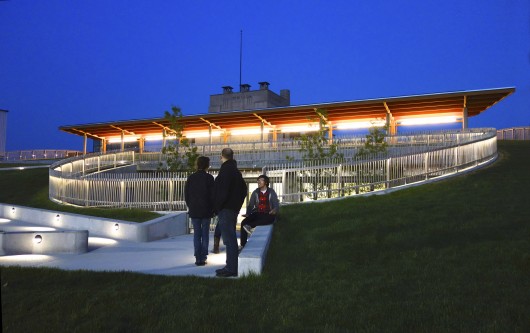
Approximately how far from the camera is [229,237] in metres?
5.69

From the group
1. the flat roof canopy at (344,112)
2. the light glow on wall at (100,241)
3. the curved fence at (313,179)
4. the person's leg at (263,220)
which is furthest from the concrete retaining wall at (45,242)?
the flat roof canopy at (344,112)

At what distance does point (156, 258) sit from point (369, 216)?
4.14m

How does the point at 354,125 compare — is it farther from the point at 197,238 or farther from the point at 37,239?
the point at 197,238

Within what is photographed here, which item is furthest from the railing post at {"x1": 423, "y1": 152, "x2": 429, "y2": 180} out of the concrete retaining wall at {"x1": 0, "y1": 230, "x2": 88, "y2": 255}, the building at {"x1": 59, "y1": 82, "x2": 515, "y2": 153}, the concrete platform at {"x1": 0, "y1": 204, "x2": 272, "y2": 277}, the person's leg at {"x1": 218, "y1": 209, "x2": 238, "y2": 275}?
the concrete retaining wall at {"x1": 0, "y1": 230, "x2": 88, "y2": 255}

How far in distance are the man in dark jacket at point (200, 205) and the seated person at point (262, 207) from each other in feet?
5.02

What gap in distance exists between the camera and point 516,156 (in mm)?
18250

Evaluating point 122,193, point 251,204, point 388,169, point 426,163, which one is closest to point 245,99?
point 122,193

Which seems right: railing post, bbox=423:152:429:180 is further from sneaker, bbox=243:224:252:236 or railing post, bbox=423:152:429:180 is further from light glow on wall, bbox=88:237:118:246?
light glow on wall, bbox=88:237:118:246

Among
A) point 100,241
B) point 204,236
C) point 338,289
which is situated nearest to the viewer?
point 338,289

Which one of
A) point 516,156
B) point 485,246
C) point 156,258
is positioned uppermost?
point 516,156

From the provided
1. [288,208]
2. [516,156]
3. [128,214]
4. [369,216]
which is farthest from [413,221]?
[516,156]

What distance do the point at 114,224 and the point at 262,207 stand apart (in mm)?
4232

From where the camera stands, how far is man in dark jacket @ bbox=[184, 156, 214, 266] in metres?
6.67

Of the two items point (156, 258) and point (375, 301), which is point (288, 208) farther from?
point (375, 301)
